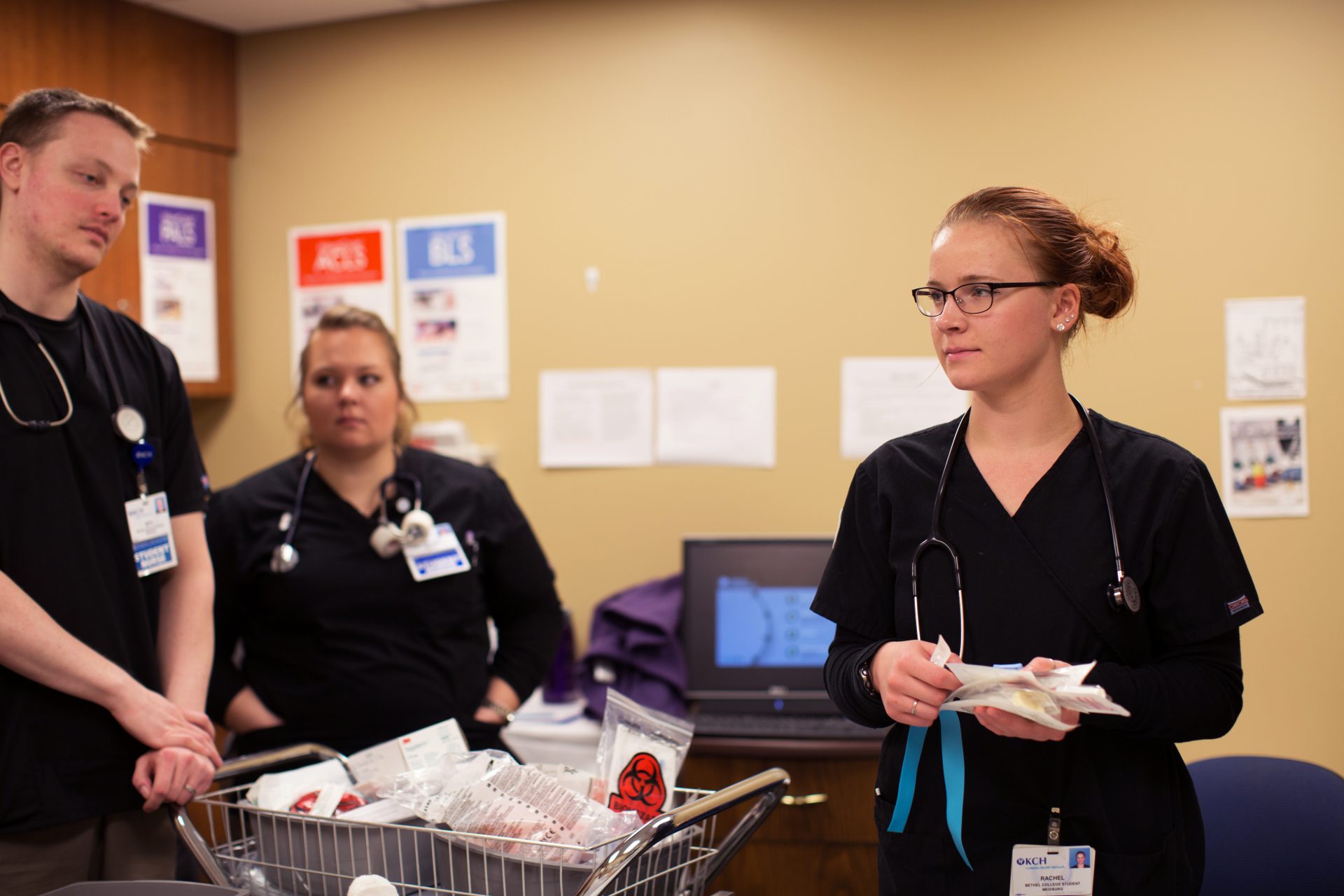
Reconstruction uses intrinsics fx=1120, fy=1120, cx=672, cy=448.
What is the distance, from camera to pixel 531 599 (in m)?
2.42

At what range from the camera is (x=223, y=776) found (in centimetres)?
167

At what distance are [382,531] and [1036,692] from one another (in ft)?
4.51

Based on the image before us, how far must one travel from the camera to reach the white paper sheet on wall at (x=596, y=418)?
11.0 ft

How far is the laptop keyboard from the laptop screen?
74mm

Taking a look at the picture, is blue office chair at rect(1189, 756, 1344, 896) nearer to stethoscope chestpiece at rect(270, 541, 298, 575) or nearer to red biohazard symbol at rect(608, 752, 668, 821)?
red biohazard symbol at rect(608, 752, 668, 821)

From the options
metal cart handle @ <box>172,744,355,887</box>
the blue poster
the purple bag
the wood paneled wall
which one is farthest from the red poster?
metal cart handle @ <box>172,744,355,887</box>

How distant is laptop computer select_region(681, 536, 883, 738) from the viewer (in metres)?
3.01

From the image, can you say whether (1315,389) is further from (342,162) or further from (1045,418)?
(342,162)

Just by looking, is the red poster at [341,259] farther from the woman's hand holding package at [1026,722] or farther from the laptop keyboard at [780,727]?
the woman's hand holding package at [1026,722]

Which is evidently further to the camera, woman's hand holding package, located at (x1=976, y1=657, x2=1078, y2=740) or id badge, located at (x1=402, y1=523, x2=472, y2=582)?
id badge, located at (x1=402, y1=523, x2=472, y2=582)

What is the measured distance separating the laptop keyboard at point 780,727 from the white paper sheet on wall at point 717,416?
736 mm

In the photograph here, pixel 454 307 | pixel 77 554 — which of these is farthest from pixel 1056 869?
pixel 454 307

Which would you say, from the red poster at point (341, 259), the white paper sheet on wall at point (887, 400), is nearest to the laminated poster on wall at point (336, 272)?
the red poster at point (341, 259)

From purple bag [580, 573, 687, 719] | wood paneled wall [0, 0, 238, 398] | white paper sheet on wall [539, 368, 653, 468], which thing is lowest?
purple bag [580, 573, 687, 719]
